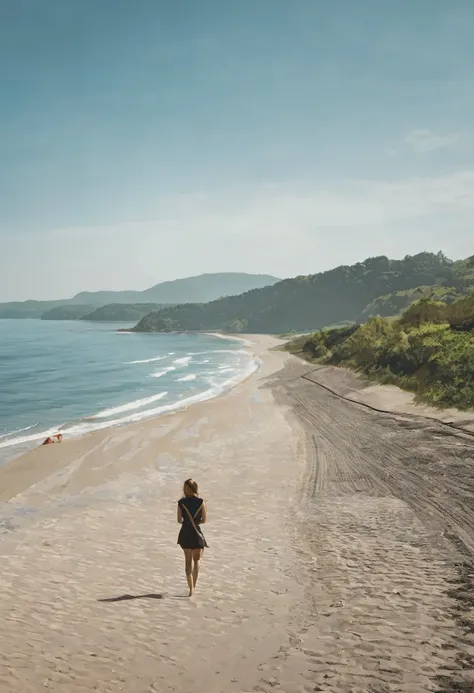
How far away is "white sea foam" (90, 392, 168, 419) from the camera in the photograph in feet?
113

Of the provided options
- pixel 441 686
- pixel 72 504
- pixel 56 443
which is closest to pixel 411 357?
pixel 56 443

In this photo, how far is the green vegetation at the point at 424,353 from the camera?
2836 centimetres

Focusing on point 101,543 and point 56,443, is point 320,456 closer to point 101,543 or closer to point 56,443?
point 101,543

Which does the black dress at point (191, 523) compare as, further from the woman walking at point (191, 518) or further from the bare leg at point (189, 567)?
the bare leg at point (189, 567)

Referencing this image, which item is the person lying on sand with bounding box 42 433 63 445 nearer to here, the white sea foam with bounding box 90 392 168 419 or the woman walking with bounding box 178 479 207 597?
the white sea foam with bounding box 90 392 168 419

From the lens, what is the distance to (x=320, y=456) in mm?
19922

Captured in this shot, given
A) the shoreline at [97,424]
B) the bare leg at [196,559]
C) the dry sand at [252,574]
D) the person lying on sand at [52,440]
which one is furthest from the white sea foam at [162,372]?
the bare leg at [196,559]

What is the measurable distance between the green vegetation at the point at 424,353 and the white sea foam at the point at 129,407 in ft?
59.9

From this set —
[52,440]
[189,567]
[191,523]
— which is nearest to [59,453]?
[52,440]

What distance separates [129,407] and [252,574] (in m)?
28.9

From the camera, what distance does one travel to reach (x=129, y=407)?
37562 mm

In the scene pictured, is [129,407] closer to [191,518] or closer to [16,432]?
[16,432]

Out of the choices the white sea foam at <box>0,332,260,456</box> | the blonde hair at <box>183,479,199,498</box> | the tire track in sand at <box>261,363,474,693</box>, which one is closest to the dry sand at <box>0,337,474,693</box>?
the tire track in sand at <box>261,363,474,693</box>

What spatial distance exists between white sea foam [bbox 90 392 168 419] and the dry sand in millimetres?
13141
